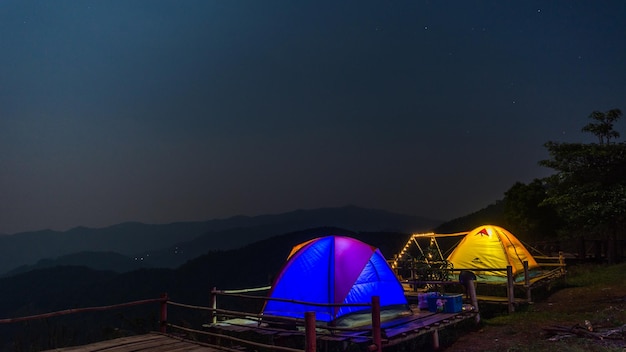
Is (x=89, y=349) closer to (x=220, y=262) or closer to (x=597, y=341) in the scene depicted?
(x=597, y=341)

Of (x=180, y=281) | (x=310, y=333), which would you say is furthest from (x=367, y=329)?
(x=180, y=281)

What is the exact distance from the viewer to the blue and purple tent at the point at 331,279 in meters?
10.8

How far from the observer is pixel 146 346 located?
916cm

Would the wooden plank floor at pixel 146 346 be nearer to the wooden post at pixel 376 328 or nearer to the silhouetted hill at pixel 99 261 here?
the wooden post at pixel 376 328

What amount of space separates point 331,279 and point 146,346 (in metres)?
4.02

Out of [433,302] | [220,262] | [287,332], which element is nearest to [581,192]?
[433,302]

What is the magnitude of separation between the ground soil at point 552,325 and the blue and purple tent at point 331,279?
2.10m

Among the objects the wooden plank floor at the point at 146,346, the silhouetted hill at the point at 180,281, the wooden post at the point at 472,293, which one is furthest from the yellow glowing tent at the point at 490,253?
the silhouetted hill at the point at 180,281

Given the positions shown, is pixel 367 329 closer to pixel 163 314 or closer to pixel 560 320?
pixel 163 314

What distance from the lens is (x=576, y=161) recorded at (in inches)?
886

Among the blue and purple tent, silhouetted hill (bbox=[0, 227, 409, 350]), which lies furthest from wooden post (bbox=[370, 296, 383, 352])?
silhouetted hill (bbox=[0, 227, 409, 350])

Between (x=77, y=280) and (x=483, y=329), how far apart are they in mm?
98785

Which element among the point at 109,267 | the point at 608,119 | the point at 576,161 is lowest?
the point at 109,267

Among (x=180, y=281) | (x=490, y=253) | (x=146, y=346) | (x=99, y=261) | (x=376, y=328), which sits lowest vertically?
(x=180, y=281)
